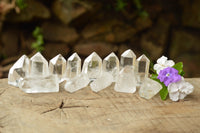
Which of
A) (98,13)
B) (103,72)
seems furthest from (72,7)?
(103,72)

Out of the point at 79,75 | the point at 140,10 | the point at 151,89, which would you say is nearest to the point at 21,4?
the point at 140,10

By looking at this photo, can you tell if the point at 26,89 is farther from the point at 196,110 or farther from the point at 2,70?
the point at 2,70

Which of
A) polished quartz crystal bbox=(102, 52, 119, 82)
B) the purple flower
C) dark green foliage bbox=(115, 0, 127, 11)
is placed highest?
dark green foliage bbox=(115, 0, 127, 11)

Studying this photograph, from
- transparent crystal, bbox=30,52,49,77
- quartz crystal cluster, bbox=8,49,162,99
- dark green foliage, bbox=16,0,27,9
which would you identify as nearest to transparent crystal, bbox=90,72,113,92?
quartz crystal cluster, bbox=8,49,162,99

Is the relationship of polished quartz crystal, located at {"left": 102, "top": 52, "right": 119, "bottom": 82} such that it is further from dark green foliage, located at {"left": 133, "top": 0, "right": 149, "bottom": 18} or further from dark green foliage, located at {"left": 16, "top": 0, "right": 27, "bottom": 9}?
dark green foliage, located at {"left": 133, "top": 0, "right": 149, "bottom": 18}

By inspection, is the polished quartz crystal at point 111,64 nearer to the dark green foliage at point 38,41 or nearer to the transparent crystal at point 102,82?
the transparent crystal at point 102,82

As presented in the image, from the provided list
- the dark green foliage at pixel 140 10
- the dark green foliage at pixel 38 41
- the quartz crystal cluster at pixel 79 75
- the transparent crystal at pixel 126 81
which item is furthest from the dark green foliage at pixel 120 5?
the transparent crystal at pixel 126 81
